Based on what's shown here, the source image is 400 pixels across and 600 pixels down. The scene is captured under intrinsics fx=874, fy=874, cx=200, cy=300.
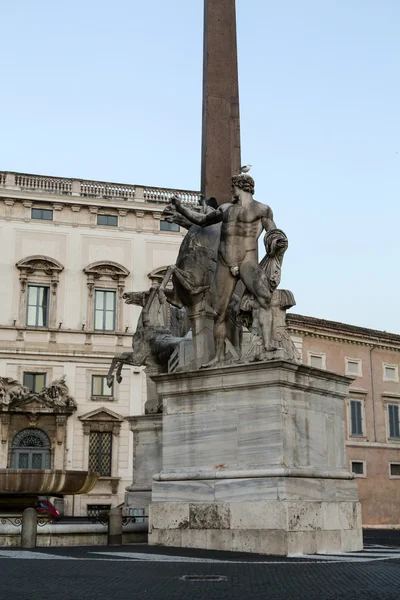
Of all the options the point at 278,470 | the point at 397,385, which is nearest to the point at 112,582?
the point at 278,470

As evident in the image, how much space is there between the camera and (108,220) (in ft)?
134

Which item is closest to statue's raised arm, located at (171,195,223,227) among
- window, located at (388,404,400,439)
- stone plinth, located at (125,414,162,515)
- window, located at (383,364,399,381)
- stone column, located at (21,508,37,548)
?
stone plinth, located at (125,414,162,515)

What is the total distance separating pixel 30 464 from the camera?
36.6 meters

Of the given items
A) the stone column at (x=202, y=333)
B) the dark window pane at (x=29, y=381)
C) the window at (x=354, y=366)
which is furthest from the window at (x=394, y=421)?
the stone column at (x=202, y=333)

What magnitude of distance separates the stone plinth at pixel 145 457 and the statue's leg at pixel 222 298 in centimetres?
264

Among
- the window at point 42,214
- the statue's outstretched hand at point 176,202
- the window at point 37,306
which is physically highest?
the window at point 42,214

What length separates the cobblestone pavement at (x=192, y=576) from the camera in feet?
19.4

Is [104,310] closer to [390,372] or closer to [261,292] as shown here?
[390,372]

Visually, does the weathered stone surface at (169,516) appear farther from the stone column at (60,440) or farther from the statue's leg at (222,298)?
the stone column at (60,440)

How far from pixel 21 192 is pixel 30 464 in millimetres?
12207

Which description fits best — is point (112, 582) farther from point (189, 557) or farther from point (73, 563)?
point (189, 557)

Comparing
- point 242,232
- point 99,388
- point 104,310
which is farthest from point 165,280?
point 104,310

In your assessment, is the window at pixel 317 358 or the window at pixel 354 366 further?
the window at pixel 354 366

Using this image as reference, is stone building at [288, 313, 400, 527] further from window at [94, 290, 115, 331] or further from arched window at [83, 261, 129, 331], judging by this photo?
window at [94, 290, 115, 331]
